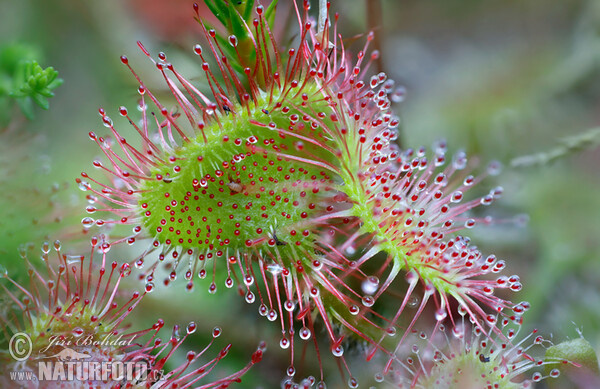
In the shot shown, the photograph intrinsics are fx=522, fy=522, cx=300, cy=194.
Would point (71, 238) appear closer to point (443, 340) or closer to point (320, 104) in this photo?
point (320, 104)

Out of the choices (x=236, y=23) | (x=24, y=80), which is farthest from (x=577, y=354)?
(x=24, y=80)

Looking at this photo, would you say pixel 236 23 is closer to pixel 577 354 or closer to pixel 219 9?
pixel 219 9

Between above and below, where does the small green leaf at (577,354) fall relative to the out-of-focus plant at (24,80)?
below

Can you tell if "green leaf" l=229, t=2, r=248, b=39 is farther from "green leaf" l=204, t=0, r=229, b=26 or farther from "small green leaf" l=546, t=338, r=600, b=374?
"small green leaf" l=546, t=338, r=600, b=374

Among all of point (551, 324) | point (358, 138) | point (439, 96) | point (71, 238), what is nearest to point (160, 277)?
point (71, 238)
